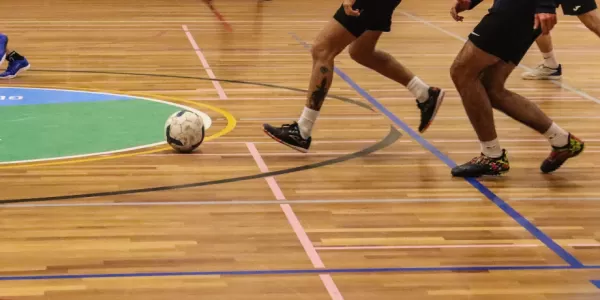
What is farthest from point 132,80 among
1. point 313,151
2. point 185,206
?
point 185,206

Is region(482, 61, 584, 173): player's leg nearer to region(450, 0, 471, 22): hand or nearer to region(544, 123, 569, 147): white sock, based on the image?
region(544, 123, 569, 147): white sock

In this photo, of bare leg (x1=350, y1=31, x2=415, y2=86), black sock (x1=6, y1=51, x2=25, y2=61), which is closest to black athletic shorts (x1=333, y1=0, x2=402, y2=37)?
bare leg (x1=350, y1=31, x2=415, y2=86)

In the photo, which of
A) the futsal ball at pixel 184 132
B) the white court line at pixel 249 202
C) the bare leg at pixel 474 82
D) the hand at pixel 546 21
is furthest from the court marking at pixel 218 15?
the hand at pixel 546 21

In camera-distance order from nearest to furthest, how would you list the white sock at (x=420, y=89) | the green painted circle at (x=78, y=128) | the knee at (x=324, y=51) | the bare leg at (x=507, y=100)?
1. the bare leg at (x=507, y=100)
2. the knee at (x=324, y=51)
3. the green painted circle at (x=78, y=128)
4. the white sock at (x=420, y=89)

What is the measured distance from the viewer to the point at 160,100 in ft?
27.5

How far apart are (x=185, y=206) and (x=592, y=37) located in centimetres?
841

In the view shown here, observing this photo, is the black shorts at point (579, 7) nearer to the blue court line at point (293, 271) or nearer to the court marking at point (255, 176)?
the court marking at point (255, 176)

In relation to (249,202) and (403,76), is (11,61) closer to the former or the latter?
(403,76)

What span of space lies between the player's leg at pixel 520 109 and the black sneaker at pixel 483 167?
0.26m

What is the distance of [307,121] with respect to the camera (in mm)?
6582

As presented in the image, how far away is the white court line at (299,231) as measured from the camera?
14.1 feet

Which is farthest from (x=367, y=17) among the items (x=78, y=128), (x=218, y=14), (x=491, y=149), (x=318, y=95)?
(x=218, y=14)

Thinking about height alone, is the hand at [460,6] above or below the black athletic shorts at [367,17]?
above

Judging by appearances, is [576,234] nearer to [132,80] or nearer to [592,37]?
[132,80]
